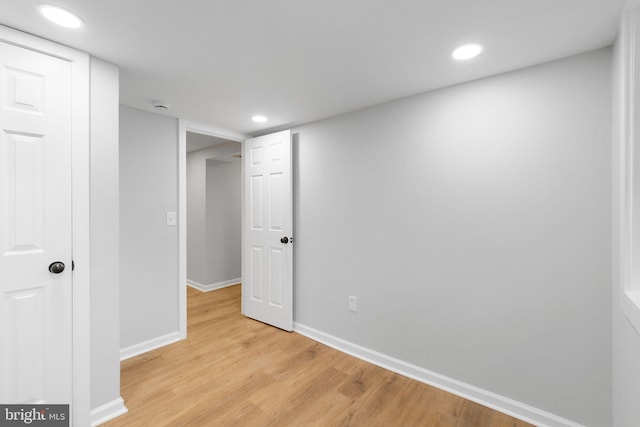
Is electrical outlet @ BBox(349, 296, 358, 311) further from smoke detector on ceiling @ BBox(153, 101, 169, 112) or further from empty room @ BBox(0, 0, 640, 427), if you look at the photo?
smoke detector on ceiling @ BBox(153, 101, 169, 112)

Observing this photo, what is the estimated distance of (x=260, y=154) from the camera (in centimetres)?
323

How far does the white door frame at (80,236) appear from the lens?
63.0 inches

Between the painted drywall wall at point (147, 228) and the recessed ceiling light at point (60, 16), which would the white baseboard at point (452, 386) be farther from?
the recessed ceiling light at point (60, 16)

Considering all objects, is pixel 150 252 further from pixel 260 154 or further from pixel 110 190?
pixel 260 154

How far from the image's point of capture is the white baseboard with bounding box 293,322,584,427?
5.64 ft

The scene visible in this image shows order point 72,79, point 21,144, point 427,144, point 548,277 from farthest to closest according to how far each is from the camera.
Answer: point 427,144, point 548,277, point 72,79, point 21,144

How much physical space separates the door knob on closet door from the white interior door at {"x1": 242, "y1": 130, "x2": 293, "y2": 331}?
1777 millimetres

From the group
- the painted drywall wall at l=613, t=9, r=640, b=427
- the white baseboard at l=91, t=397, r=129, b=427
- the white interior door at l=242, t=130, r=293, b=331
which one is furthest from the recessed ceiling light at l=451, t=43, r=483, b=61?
the white baseboard at l=91, t=397, r=129, b=427

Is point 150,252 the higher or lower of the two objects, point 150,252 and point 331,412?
the higher

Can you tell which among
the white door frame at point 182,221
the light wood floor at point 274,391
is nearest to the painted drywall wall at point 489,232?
the light wood floor at point 274,391

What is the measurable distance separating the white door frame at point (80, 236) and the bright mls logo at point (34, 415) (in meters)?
0.05

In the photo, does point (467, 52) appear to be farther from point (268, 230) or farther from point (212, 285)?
point (212, 285)

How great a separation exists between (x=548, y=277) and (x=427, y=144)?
1178 millimetres

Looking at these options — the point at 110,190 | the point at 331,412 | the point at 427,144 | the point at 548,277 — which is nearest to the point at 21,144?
the point at 110,190
